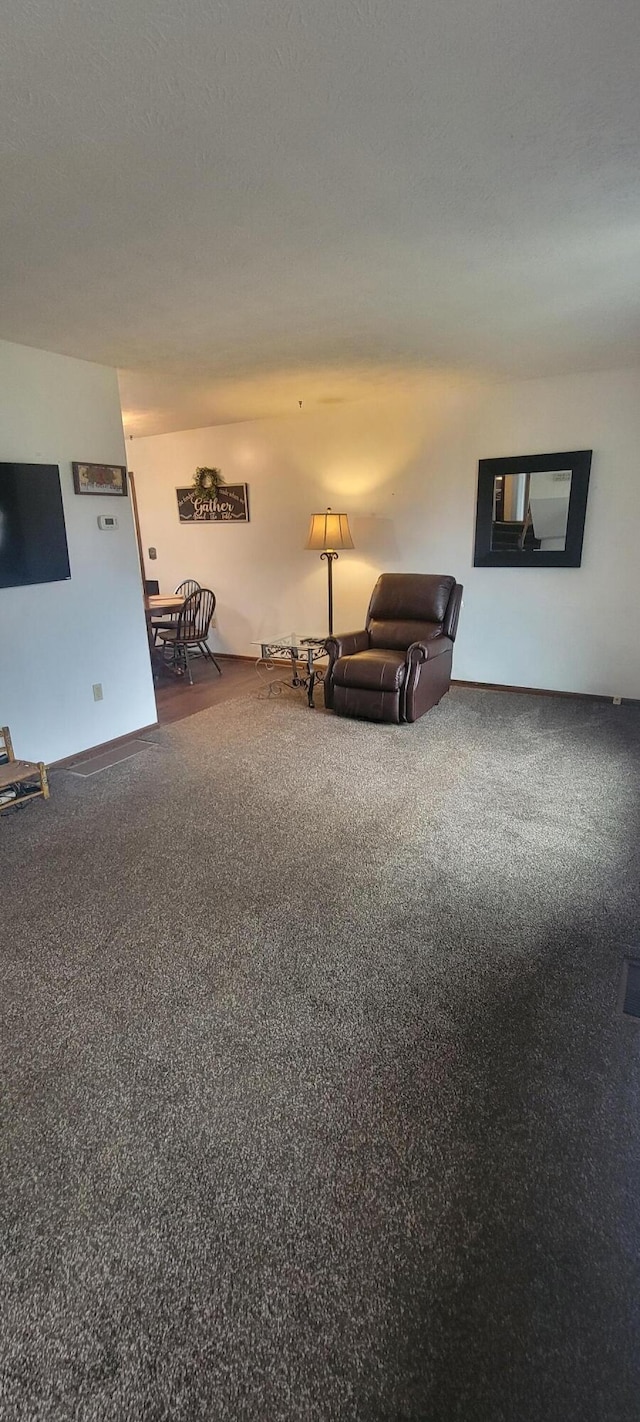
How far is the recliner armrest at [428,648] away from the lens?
436 centimetres

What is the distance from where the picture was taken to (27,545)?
3533 millimetres

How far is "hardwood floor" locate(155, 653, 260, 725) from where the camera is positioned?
5172mm

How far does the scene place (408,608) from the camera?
5.02m

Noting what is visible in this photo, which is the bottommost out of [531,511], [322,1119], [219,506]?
[322,1119]

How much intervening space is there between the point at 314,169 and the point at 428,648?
3070 mm

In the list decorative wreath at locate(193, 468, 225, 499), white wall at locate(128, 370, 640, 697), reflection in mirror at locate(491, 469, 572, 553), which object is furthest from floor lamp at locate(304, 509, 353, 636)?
decorative wreath at locate(193, 468, 225, 499)

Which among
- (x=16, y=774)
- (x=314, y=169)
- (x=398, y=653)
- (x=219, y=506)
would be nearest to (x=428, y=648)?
(x=398, y=653)

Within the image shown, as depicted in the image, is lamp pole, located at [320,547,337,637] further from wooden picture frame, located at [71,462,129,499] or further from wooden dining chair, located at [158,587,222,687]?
wooden picture frame, located at [71,462,129,499]

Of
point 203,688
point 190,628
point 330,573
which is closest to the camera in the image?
point 330,573

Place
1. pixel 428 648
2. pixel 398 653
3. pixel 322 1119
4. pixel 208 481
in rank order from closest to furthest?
pixel 322 1119, pixel 428 648, pixel 398 653, pixel 208 481

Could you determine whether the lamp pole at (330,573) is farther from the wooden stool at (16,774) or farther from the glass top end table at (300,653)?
the wooden stool at (16,774)

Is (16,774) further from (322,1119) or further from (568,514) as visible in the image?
(568,514)

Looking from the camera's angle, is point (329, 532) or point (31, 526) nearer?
point (31, 526)

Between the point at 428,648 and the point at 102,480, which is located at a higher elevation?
the point at 102,480
